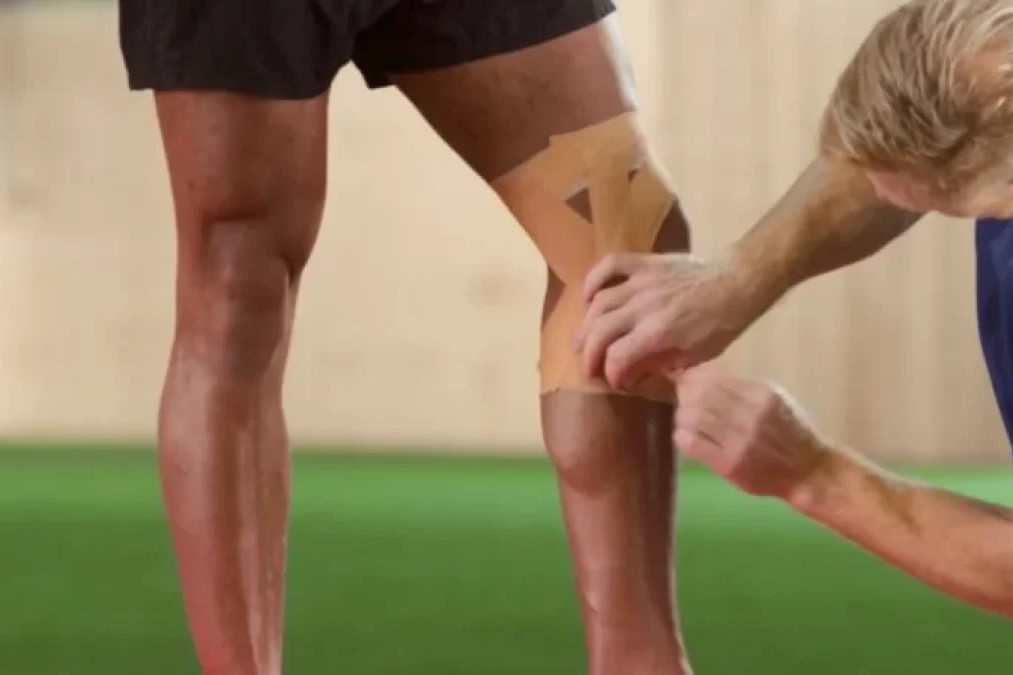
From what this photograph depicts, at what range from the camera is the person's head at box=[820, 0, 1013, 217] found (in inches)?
22.1

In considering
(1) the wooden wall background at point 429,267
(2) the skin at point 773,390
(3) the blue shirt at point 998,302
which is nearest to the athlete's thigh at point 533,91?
(2) the skin at point 773,390

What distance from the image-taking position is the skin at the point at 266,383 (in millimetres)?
841

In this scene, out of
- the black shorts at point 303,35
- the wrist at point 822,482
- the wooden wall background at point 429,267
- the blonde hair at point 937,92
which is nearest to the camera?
the blonde hair at point 937,92

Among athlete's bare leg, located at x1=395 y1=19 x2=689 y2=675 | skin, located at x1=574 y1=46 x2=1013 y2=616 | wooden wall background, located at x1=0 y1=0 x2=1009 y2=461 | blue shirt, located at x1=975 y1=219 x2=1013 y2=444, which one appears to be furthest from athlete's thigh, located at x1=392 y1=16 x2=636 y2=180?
wooden wall background, located at x1=0 y1=0 x2=1009 y2=461

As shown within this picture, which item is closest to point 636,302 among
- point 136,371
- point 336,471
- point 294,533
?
point 294,533

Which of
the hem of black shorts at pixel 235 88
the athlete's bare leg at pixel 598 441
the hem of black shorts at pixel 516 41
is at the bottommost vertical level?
the athlete's bare leg at pixel 598 441

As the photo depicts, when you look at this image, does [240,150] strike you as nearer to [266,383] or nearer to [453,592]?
[266,383]

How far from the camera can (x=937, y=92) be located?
0.57m

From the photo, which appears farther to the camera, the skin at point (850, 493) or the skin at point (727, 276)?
the skin at point (727, 276)

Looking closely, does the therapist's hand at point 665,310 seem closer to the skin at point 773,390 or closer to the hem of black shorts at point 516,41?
the skin at point 773,390

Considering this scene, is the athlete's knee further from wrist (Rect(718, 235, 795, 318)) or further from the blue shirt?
the blue shirt

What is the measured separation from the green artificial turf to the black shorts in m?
0.56

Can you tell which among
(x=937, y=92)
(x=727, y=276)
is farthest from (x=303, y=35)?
(x=937, y=92)

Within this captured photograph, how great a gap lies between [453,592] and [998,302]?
2.94 ft
